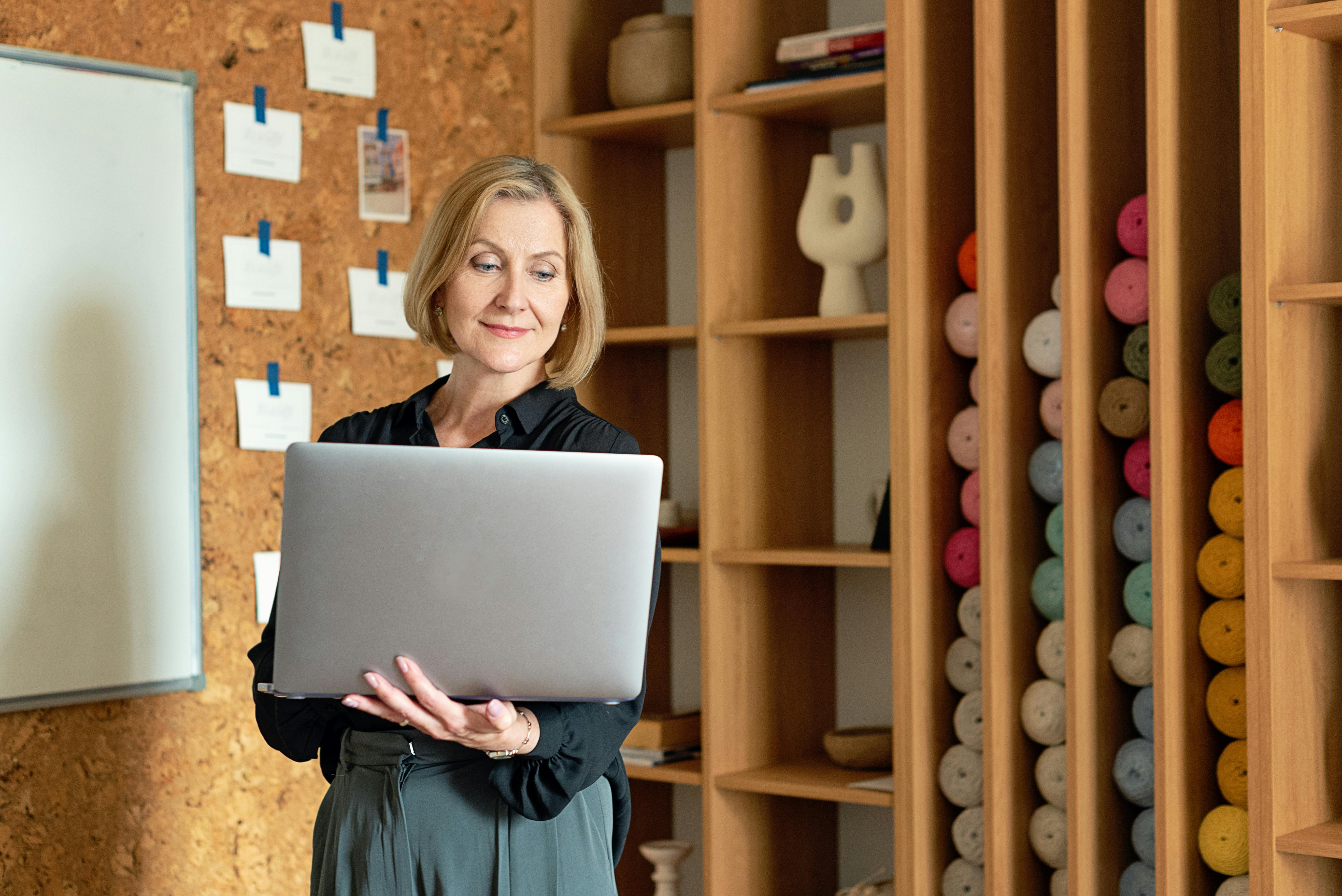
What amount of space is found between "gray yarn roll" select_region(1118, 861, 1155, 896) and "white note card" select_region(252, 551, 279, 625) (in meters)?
1.47

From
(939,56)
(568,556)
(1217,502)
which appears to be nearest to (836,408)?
(939,56)

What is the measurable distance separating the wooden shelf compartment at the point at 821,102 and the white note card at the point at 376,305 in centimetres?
69

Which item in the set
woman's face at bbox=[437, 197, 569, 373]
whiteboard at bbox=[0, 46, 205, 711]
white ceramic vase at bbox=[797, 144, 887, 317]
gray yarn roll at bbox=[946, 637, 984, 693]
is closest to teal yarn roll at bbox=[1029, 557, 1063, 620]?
gray yarn roll at bbox=[946, 637, 984, 693]

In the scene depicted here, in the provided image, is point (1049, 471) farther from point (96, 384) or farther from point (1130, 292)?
point (96, 384)

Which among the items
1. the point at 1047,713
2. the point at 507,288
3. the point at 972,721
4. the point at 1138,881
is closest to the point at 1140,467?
the point at 1047,713

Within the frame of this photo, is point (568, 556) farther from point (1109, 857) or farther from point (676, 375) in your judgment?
point (676, 375)

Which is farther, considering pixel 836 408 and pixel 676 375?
pixel 676 375

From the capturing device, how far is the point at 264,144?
254 cm

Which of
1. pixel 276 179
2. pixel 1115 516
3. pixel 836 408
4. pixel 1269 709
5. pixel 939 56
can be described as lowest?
pixel 1269 709

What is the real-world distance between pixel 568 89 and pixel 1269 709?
1.85 meters

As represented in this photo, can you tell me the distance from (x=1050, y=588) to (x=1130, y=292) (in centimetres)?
49

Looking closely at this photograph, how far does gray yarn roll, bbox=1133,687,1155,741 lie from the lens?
2.26 metres

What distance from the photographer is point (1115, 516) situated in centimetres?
232

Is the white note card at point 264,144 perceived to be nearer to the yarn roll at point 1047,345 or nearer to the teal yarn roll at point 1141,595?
the yarn roll at point 1047,345
